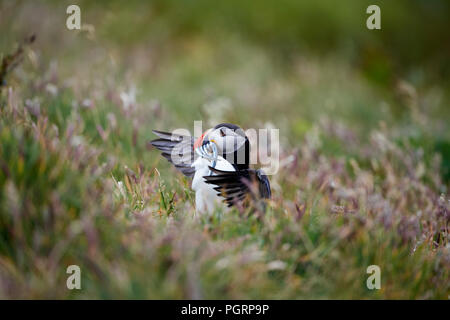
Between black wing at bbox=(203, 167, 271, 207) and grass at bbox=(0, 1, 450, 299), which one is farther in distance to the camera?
black wing at bbox=(203, 167, 271, 207)

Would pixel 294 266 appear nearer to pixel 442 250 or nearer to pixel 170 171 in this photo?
pixel 442 250

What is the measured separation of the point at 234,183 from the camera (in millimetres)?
1882

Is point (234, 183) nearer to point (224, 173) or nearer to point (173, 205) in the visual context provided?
point (224, 173)

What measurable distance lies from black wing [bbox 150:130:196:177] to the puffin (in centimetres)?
12

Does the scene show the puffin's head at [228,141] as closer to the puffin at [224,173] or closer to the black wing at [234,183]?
the puffin at [224,173]

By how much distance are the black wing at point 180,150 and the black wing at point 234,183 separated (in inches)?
12.1

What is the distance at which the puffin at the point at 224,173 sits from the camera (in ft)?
6.15

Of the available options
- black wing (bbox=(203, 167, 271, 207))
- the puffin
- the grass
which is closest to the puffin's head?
the puffin

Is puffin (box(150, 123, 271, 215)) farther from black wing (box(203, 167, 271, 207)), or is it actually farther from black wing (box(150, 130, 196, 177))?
black wing (box(150, 130, 196, 177))

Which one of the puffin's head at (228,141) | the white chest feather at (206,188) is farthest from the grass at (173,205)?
the puffin's head at (228,141)

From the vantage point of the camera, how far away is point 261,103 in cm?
537

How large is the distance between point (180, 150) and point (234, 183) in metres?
0.48

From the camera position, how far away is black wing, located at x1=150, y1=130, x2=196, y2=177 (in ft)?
7.16
